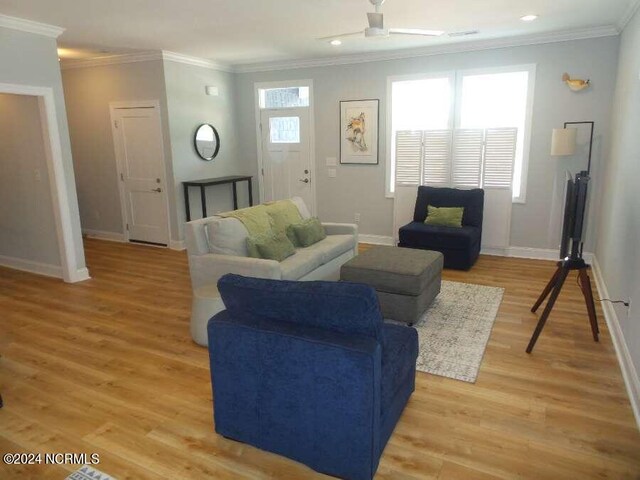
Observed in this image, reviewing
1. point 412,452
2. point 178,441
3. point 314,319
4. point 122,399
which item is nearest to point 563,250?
point 412,452

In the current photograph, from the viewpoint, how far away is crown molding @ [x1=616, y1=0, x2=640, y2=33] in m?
3.75

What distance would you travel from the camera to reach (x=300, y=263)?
381 cm

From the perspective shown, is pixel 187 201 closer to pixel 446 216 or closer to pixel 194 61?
pixel 194 61

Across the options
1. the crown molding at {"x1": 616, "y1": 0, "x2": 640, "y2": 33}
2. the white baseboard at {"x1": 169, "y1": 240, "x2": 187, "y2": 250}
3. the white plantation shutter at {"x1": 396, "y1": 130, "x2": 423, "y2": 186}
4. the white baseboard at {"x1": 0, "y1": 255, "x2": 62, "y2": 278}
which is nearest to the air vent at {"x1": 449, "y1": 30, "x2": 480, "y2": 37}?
the white plantation shutter at {"x1": 396, "y1": 130, "x2": 423, "y2": 186}

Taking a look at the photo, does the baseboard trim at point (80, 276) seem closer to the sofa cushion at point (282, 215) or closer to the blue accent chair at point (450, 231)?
the sofa cushion at point (282, 215)

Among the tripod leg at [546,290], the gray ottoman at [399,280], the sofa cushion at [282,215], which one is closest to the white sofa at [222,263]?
the sofa cushion at [282,215]

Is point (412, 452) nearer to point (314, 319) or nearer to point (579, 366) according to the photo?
point (314, 319)

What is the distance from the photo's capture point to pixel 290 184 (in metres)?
6.98

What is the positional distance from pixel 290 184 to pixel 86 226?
136 inches

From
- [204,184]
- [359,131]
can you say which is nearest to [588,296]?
[359,131]

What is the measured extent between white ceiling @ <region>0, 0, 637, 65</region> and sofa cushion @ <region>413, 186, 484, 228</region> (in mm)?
1818

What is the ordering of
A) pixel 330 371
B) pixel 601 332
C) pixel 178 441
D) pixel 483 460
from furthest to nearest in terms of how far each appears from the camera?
pixel 601 332 → pixel 178 441 → pixel 483 460 → pixel 330 371

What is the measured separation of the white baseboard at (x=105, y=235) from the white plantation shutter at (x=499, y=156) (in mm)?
5448

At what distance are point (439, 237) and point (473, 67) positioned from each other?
2.23 meters
